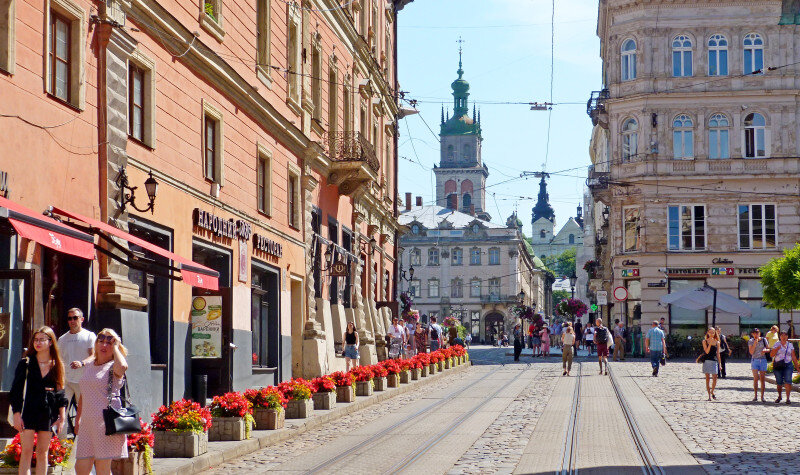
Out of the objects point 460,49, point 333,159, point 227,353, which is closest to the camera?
point 227,353

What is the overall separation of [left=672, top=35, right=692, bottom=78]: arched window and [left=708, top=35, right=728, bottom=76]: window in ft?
2.89

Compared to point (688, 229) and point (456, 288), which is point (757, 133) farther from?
point (456, 288)

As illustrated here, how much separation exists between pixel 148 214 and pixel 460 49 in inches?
6190

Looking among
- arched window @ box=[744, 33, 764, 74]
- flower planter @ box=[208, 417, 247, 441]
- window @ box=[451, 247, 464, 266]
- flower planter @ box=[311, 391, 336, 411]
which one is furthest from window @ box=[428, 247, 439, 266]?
flower planter @ box=[208, 417, 247, 441]

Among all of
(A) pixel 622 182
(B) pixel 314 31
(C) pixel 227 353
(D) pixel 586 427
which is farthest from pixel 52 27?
(A) pixel 622 182

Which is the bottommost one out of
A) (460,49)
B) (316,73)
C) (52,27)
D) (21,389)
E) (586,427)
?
(586,427)

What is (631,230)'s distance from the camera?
2071 inches

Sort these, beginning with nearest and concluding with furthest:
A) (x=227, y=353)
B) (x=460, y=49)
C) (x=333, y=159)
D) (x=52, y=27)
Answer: (x=52, y=27)
(x=227, y=353)
(x=333, y=159)
(x=460, y=49)

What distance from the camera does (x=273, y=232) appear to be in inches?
1044

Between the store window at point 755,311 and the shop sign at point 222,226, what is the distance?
31912 millimetres

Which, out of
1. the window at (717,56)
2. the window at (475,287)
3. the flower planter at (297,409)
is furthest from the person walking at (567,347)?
the window at (475,287)

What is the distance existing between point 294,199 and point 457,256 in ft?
296

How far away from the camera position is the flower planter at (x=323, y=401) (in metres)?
20.7

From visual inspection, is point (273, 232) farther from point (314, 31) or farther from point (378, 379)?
point (314, 31)
